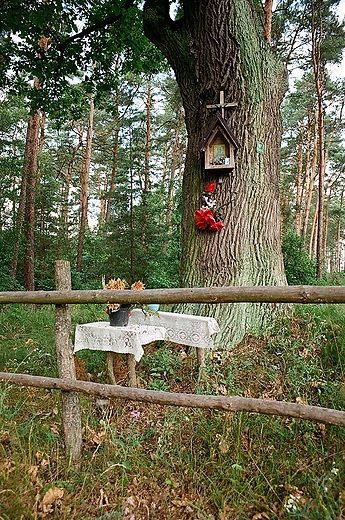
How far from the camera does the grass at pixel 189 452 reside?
2.02 metres

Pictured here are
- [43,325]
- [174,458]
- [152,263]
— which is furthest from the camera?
[152,263]

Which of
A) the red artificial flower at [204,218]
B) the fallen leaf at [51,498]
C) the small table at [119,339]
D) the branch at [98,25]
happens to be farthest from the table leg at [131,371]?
the branch at [98,25]

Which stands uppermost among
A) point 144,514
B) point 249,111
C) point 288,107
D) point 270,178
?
point 288,107

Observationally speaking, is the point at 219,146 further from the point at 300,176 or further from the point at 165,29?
the point at 300,176

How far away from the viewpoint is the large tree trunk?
14.0ft

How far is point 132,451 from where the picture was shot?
249cm

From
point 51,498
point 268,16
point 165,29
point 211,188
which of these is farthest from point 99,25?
point 51,498

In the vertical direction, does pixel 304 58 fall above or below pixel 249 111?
above

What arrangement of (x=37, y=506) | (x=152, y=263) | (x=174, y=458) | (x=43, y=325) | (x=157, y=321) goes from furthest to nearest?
(x=152, y=263)
(x=43, y=325)
(x=157, y=321)
(x=174, y=458)
(x=37, y=506)

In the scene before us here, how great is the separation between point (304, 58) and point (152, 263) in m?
8.53

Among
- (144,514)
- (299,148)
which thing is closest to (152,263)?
(144,514)

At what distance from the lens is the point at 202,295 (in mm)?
2182

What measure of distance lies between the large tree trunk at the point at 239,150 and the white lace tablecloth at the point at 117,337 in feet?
3.41

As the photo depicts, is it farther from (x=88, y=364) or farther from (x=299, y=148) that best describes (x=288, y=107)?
(x=88, y=364)
